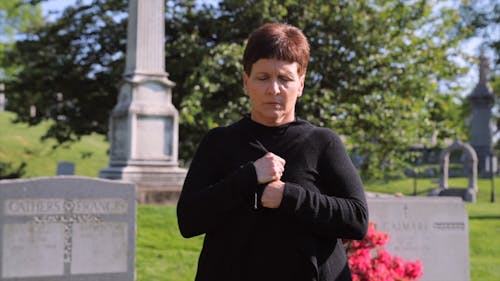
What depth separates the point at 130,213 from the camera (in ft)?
27.3

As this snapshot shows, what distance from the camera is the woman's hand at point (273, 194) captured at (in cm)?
213

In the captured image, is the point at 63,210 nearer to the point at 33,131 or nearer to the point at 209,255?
the point at 209,255

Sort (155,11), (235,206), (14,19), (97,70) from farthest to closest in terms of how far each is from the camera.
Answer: (14,19) < (97,70) < (155,11) < (235,206)

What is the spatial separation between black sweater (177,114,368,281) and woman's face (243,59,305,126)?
0.06 metres

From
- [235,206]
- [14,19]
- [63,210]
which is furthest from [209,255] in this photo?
[14,19]

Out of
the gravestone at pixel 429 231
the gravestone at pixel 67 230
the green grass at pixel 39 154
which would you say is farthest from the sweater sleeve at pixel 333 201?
the green grass at pixel 39 154

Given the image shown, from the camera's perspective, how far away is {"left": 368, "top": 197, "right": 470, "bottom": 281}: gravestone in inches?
309

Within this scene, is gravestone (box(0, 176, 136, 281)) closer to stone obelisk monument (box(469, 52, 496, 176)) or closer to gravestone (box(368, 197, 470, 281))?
gravestone (box(368, 197, 470, 281))

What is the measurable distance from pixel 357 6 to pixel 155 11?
6674 millimetres

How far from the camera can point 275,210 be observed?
2211mm

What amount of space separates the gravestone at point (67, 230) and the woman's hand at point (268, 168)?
625 cm

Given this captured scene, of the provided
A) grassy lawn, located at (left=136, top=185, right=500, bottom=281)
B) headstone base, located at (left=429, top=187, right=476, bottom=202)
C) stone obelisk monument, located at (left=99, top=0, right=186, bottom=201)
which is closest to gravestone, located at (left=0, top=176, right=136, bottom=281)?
grassy lawn, located at (left=136, top=185, right=500, bottom=281)

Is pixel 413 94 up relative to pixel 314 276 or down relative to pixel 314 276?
up

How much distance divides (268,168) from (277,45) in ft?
1.47
